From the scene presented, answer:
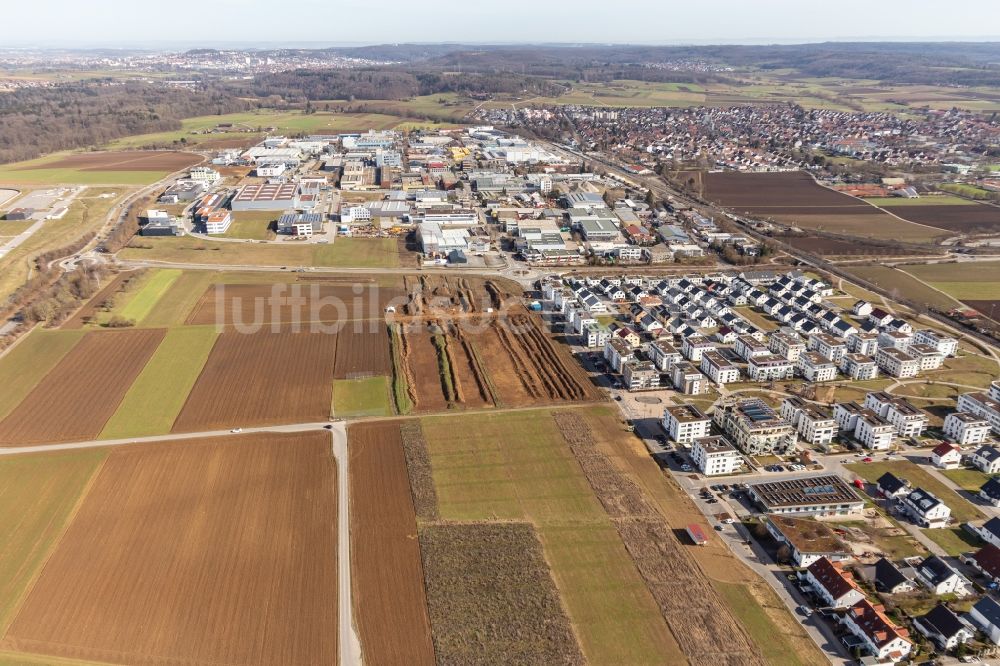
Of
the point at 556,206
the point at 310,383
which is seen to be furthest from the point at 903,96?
the point at 310,383

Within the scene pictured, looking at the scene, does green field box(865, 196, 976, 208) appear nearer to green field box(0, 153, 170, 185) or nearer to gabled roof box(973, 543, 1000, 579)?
gabled roof box(973, 543, 1000, 579)

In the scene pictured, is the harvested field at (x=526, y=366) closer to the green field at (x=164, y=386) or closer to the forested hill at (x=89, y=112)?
the green field at (x=164, y=386)

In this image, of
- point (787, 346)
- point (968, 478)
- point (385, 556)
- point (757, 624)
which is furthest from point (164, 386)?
point (968, 478)

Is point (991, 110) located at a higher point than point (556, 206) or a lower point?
higher

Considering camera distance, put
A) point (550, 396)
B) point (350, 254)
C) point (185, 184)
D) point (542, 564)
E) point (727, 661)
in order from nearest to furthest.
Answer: point (727, 661)
point (542, 564)
point (550, 396)
point (350, 254)
point (185, 184)

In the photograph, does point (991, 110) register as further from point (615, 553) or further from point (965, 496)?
point (615, 553)

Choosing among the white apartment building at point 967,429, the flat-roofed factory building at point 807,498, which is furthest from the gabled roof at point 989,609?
the white apartment building at point 967,429
